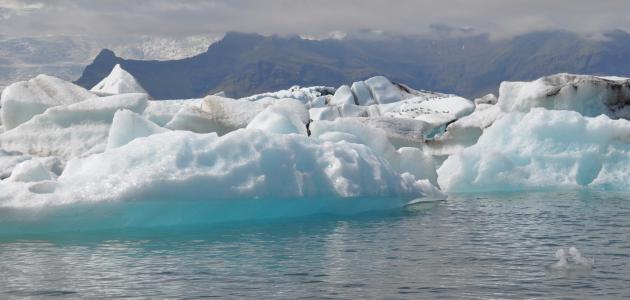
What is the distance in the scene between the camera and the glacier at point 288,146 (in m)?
18.0

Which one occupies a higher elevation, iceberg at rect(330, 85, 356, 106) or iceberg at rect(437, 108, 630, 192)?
iceberg at rect(330, 85, 356, 106)

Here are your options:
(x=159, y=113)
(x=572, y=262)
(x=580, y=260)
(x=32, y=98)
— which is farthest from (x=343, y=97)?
(x=580, y=260)

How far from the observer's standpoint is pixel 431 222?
20109mm

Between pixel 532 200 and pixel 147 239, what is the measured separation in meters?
13.8

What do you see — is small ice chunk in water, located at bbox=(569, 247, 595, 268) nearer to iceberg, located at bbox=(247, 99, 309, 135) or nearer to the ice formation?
iceberg, located at bbox=(247, 99, 309, 135)

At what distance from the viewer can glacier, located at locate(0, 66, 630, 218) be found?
18.0m

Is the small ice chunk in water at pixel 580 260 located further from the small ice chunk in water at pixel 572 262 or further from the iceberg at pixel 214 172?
the iceberg at pixel 214 172

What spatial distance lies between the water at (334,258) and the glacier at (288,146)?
1.05 m

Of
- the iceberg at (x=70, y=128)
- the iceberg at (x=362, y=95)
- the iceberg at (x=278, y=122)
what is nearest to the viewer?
the iceberg at (x=278, y=122)

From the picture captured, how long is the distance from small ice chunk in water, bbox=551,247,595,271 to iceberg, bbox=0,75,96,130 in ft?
81.8

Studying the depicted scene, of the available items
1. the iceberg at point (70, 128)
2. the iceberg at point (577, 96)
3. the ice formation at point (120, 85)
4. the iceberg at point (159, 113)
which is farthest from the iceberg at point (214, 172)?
the ice formation at point (120, 85)

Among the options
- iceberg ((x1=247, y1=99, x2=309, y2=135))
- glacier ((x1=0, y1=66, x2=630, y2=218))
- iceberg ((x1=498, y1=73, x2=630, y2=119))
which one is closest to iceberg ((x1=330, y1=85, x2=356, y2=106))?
glacier ((x1=0, y1=66, x2=630, y2=218))

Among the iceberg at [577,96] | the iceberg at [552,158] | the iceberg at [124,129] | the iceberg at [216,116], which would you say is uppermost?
the iceberg at [577,96]

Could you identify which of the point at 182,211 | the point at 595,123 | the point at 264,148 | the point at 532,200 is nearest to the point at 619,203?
the point at 532,200
